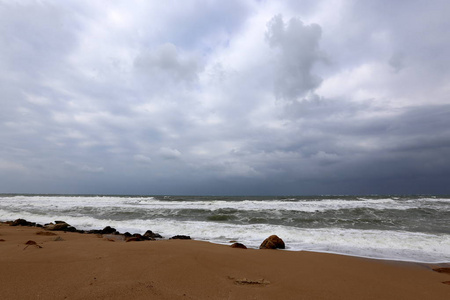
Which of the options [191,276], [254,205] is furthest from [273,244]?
[254,205]

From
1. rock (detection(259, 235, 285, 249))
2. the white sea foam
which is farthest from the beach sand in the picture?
the white sea foam

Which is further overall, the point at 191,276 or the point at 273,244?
the point at 273,244

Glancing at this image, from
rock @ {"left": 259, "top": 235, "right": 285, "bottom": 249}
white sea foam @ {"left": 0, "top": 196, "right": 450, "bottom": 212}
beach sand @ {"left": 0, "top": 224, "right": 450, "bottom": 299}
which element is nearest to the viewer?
beach sand @ {"left": 0, "top": 224, "right": 450, "bottom": 299}

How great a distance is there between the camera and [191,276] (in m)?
3.69

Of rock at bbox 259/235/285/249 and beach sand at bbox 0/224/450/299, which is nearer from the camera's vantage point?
beach sand at bbox 0/224/450/299

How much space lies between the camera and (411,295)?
3670 millimetres

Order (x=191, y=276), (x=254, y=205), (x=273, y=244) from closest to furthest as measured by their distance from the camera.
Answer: (x=191, y=276) < (x=273, y=244) < (x=254, y=205)

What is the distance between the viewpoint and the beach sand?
120 inches

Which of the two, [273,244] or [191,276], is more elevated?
[191,276]

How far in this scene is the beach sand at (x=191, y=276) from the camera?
3061mm

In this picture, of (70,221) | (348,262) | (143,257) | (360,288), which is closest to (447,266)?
(348,262)

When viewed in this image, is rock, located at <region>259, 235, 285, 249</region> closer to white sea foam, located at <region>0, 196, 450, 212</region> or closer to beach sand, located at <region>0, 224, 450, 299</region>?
beach sand, located at <region>0, 224, 450, 299</region>

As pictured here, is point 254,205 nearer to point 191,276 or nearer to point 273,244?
point 273,244

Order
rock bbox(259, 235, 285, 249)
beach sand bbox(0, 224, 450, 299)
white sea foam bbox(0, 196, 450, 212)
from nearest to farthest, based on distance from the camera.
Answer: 1. beach sand bbox(0, 224, 450, 299)
2. rock bbox(259, 235, 285, 249)
3. white sea foam bbox(0, 196, 450, 212)
